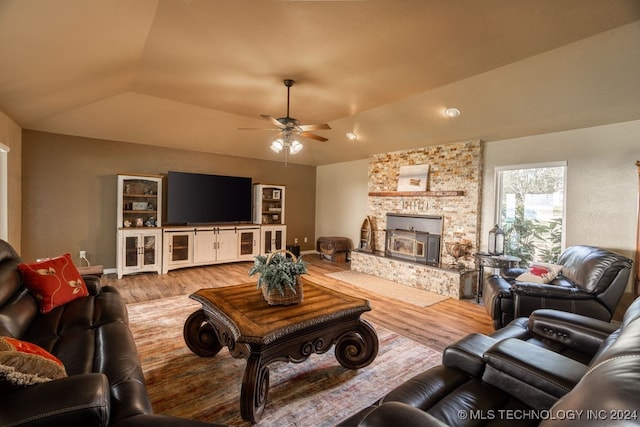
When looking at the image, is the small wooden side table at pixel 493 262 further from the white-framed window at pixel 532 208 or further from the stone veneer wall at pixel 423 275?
the white-framed window at pixel 532 208

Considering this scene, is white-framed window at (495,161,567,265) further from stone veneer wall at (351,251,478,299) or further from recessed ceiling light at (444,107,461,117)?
recessed ceiling light at (444,107,461,117)

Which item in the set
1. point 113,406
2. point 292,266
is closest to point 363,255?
point 292,266

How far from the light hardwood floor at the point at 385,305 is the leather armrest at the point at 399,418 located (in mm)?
2189

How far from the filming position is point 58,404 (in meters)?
0.96

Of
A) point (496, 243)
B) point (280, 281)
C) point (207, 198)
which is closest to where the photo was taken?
point (280, 281)

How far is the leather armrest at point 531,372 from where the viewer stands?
123cm

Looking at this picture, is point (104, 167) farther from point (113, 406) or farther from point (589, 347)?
point (589, 347)

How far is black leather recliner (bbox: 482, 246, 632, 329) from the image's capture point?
2.73m

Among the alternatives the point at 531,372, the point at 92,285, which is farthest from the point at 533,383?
the point at 92,285

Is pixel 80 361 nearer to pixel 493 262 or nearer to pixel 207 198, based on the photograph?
pixel 493 262

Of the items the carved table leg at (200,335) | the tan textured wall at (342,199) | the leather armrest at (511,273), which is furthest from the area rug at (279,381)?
the tan textured wall at (342,199)

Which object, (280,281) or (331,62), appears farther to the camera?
(331,62)

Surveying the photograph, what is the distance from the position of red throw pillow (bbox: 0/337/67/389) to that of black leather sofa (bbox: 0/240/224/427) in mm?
29

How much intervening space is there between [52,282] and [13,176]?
3.04 meters
